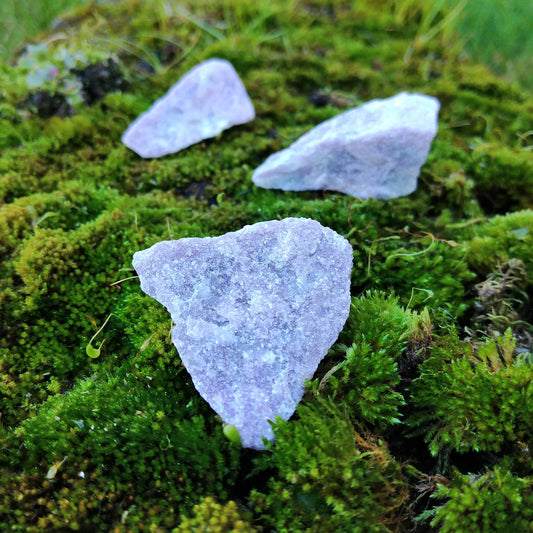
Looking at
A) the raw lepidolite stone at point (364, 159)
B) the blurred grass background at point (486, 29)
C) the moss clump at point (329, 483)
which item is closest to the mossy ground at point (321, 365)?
the moss clump at point (329, 483)

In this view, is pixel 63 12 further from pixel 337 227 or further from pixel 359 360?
pixel 359 360

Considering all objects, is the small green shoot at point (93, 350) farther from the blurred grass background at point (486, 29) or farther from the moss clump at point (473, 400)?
the blurred grass background at point (486, 29)

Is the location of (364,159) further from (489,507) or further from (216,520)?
(216,520)

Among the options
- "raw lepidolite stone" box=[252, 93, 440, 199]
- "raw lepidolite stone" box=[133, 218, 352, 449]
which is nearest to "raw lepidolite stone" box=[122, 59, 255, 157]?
"raw lepidolite stone" box=[252, 93, 440, 199]

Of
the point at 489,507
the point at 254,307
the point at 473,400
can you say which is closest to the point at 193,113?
the point at 254,307

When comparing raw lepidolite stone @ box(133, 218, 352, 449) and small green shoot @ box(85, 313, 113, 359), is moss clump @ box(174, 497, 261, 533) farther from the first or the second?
small green shoot @ box(85, 313, 113, 359)

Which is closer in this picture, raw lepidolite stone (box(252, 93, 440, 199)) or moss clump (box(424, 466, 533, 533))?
moss clump (box(424, 466, 533, 533))
